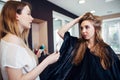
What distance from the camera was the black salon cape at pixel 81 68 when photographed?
130 cm

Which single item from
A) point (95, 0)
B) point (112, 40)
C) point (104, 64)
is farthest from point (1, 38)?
point (112, 40)

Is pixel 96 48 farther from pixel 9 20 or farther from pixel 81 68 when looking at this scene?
pixel 9 20

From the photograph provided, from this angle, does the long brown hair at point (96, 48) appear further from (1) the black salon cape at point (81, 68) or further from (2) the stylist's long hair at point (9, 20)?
(2) the stylist's long hair at point (9, 20)

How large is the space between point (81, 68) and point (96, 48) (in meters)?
0.26

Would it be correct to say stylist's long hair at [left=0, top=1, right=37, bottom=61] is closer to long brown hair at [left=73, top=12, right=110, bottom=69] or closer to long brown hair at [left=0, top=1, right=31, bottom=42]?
long brown hair at [left=0, top=1, right=31, bottom=42]

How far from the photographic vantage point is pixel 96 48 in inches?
56.2

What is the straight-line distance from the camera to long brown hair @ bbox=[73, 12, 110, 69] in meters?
1.35

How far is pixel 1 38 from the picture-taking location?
2.76ft

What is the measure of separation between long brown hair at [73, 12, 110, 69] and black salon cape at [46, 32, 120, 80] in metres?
0.04

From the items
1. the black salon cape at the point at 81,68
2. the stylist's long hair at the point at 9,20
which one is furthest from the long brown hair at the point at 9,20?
the black salon cape at the point at 81,68

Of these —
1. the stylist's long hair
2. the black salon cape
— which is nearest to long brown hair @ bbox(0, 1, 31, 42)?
the stylist's long hair

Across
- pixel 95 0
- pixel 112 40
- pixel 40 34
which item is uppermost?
pixel 95 0

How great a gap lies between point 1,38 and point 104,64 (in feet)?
3.15

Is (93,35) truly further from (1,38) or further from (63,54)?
(1,38)
